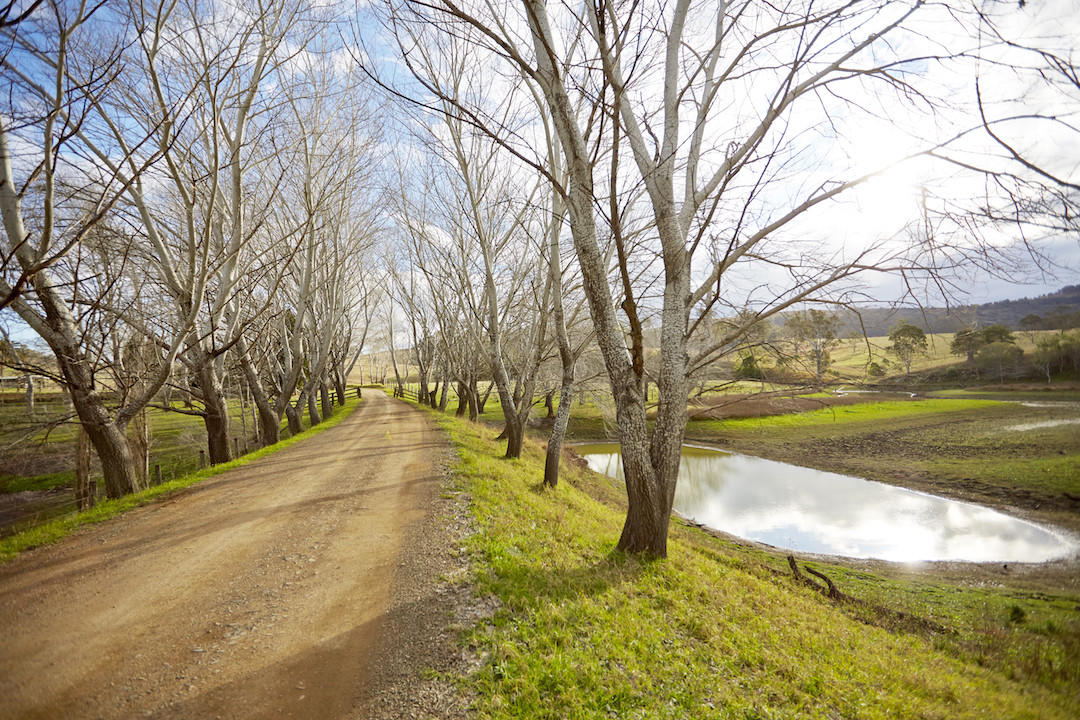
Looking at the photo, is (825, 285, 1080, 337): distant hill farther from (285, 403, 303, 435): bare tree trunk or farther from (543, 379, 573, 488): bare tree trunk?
(285, 403, 303, 435): bare tree trunk

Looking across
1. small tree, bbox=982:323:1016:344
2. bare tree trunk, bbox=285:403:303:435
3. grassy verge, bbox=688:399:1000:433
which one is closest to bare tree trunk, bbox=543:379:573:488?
small tree, bbox=982:323:1016:344

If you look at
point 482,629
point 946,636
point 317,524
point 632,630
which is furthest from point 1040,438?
point 317,524

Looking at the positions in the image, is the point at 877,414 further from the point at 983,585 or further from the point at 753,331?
the point at 753,331

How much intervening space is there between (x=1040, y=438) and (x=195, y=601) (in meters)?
20.8

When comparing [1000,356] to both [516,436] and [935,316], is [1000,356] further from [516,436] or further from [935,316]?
[516,436]

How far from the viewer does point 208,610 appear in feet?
12.5

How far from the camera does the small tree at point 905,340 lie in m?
5.13

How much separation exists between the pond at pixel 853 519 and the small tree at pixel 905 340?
7.80m

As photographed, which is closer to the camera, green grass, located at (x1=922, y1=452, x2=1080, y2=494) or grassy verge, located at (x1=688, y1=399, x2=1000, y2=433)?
green grass, located at (x1=922, y1=452, x2=1080, y2=494)

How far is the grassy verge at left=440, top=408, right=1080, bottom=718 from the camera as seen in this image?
3139 millimetres

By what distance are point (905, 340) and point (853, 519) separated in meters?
12.5

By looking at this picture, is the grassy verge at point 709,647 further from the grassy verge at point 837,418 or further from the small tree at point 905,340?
the grassy verge at point 837,418

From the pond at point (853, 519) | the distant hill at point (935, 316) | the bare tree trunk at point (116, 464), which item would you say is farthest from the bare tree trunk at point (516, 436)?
the distant hill at point (935, 316)

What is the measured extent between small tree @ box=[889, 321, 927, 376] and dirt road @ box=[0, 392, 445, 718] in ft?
20.3
